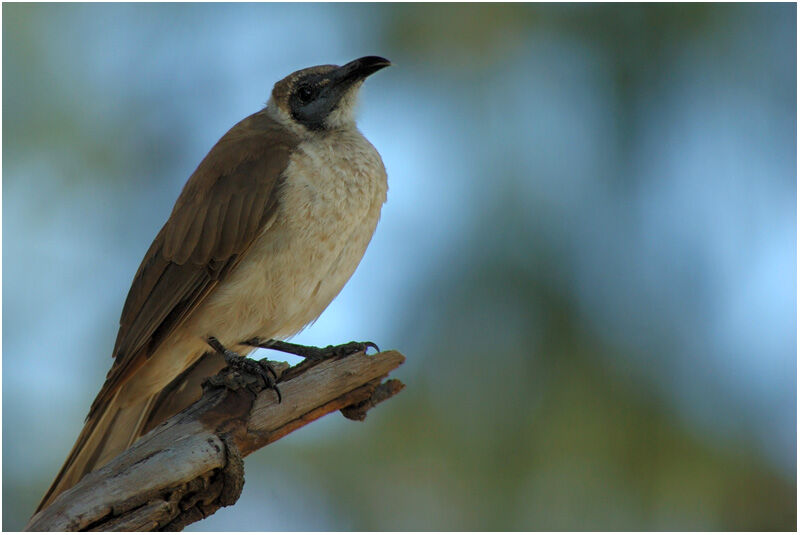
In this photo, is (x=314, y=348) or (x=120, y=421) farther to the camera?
(x=314, y=348)

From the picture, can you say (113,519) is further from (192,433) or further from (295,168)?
(295,168)

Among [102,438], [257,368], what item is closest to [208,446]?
[257,368]

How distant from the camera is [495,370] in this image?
7027 millimetres

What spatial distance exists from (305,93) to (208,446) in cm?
267

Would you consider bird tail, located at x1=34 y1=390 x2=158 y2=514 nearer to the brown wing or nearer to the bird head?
the brown wing

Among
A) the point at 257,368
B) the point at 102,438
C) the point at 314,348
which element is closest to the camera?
the point at 257,368

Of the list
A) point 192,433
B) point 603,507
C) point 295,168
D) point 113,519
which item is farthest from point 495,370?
point 113,519

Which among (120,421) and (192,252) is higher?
(192,252)

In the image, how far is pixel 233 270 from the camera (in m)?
5.63

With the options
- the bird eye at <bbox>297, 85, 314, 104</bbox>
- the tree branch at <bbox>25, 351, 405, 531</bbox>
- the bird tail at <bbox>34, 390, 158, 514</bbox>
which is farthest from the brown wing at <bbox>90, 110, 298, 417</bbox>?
the tree branch at <bbox>25, 351, 405, 531</bbox>

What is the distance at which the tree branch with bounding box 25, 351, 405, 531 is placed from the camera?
4.29 meters

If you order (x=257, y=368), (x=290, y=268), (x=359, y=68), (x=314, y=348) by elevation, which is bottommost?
(x=257, y=368)

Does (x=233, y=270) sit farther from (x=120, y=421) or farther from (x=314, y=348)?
(x=120, y=421)

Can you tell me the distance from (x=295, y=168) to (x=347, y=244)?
0.54m
